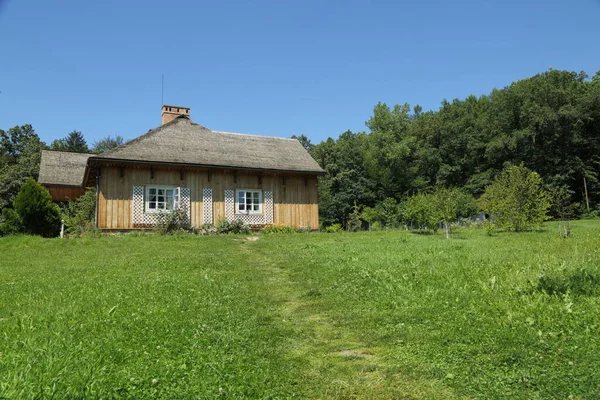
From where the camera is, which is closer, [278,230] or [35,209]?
[35,209]

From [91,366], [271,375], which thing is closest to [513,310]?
[271,375]

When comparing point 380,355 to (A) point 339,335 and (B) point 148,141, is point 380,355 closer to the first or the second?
(A) point 339,335

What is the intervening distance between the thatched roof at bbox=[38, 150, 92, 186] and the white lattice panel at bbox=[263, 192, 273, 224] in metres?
16.4

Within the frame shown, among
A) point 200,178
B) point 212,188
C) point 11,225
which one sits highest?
point 200,178

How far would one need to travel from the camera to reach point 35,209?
19953 mm

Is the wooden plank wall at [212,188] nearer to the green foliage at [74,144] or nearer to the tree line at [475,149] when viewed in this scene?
the tree line at [475,149]

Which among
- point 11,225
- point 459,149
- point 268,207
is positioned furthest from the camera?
point 459,149

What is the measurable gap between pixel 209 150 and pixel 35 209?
347 inches

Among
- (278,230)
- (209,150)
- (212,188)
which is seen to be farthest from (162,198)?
(278,230)

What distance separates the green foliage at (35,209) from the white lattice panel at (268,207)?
10.5 metres

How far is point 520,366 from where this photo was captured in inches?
162

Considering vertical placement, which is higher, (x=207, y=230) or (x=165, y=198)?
(x=165, y=198)

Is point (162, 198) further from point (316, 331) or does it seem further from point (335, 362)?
point (335, 362)

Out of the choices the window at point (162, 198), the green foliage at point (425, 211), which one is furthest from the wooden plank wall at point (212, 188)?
the green foliage at point (425, 211)
